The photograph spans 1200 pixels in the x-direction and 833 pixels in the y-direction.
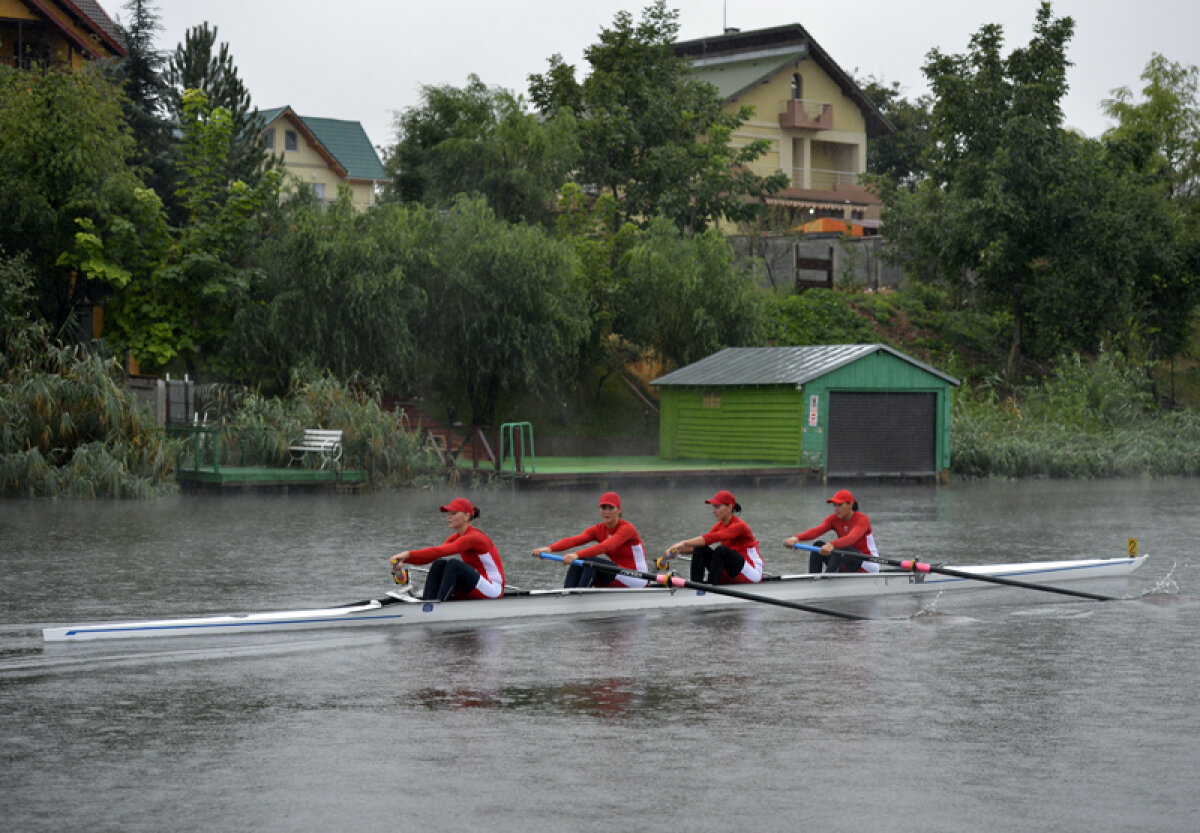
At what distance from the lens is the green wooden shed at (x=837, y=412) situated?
38.5 metres

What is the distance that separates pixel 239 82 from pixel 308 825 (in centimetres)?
3888

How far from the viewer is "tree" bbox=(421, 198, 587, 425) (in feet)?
133

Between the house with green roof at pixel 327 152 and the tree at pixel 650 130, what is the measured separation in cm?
1759

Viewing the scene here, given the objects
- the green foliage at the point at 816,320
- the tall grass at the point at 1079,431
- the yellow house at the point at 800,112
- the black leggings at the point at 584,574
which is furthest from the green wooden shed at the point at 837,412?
the yellow house at the point at 800,112

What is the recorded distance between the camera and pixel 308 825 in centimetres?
726

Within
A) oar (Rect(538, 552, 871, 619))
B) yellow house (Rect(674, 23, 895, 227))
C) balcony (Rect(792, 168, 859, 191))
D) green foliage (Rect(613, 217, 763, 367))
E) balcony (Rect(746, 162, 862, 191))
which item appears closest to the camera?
oar (Rect(538, 552, 871, 619))

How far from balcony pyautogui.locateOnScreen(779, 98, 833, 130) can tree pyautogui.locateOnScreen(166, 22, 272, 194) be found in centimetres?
3453

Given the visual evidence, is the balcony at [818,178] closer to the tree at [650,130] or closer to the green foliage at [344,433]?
the tree at [650,130]

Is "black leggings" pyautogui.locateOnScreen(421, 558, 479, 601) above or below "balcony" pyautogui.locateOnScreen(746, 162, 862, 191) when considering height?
below

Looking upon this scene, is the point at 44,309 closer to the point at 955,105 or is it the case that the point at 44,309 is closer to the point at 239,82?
the point at 239,82

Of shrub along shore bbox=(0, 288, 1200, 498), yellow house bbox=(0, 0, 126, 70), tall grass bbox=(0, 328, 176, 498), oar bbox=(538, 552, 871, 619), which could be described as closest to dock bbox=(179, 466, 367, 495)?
shrub along shore bbox=(0, 288, 1200, 498)

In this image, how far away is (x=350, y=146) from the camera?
273 ft

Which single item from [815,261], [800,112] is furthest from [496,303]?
[800,112]

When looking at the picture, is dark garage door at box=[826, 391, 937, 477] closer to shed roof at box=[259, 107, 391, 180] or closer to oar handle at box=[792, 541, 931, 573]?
oar handle at box=[792, 541, 931, 573]
